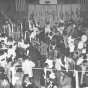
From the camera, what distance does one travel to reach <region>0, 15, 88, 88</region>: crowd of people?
10.1ft

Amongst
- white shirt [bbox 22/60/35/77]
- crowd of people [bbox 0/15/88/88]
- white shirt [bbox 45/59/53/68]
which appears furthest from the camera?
white shirt [bbox 45/59/53/68]

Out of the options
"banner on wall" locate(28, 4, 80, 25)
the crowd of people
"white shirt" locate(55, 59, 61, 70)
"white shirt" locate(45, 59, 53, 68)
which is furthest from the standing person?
"banner on wall" locate(28, 4, 80, 25)

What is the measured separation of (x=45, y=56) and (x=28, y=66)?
45cm

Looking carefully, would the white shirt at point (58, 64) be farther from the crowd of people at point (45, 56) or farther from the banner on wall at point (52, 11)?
the banner on wall at point (52, 11)

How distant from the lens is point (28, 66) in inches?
131

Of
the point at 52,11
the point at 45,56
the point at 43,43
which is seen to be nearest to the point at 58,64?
the point at 45,56

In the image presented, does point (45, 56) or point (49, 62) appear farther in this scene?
point (45, 56)

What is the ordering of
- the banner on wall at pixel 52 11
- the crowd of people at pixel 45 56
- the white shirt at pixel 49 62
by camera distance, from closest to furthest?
the crowd of people at pixel 45 56
the white shirt at pixel 49 62
the banner on wall at pixel 52 11

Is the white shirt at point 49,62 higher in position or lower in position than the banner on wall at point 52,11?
lower

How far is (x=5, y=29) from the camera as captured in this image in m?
4.19

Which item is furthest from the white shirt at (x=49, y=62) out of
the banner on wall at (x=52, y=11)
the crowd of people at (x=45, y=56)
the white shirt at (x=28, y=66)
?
the banner on wall at (x=52, y=11)

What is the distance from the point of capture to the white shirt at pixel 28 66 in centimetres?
318

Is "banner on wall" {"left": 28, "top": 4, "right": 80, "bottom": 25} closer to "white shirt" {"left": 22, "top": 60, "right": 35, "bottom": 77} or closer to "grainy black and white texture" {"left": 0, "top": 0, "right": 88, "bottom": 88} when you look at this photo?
"grainy black and white texture" {"left": 0, "top": 0, "right": 88, "bottom": 88}

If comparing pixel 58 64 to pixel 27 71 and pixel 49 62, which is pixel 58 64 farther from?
pixel 27 71
